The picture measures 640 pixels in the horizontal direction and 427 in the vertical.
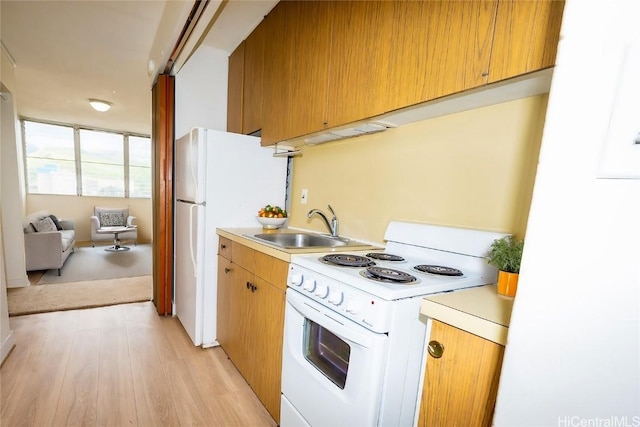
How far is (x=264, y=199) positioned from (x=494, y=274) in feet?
5.42

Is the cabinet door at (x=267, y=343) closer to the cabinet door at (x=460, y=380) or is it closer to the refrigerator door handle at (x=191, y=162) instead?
the cabinet door at (x=460, y=380)

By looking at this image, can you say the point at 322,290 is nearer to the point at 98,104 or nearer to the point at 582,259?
the point at 582,259

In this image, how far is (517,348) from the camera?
526 mm

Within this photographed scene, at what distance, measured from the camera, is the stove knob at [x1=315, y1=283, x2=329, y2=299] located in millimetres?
1063

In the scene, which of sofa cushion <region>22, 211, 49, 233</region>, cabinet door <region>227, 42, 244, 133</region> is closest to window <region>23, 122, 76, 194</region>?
sofa cushion <region>22, 211, 49, 233</region>

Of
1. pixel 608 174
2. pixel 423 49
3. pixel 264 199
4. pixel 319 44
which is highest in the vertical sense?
pixel 319 44

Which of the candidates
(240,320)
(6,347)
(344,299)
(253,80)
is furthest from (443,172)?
(6,347)

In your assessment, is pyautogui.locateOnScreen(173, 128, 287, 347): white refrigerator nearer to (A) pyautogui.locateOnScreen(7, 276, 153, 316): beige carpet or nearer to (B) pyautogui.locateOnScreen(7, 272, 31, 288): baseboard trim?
(A) pyautogui.locateOnScreen(7, 276, 153, 316): beige carpet

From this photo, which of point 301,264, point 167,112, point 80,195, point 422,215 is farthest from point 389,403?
point 80,195

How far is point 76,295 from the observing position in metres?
3.05

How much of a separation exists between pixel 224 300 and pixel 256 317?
1.69ft

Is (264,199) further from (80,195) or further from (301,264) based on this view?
(80,195)

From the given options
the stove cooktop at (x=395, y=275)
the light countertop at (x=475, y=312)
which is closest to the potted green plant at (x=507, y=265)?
the light countertop at (x=475, y=312)

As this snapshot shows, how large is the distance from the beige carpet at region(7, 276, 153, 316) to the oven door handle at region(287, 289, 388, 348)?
103 inches
